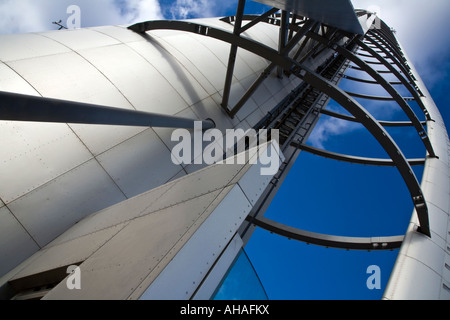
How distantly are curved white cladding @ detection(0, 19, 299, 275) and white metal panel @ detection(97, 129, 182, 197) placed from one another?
3 centimetres

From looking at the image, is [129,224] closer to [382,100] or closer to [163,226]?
[163,226]

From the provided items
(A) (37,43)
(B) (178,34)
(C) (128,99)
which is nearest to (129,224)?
(C) (128,99)

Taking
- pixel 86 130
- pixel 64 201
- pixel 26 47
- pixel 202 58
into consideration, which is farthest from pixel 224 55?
pixel 64 201

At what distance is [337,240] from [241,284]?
211 inches

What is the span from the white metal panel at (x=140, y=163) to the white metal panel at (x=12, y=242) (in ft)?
6.94

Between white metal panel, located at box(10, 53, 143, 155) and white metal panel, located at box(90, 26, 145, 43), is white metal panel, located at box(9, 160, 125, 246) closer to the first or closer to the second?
white metal panel, located at box(10, 53, 143, 155)

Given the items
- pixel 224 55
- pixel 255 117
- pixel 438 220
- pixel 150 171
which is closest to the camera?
pixel 150 171

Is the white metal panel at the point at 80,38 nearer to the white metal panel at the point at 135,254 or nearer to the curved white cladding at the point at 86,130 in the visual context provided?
the curved white cladding at the point at 86,130

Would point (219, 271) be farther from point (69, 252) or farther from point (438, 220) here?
point (438, 220)

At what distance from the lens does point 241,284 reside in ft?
12.1

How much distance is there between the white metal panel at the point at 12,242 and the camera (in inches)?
188

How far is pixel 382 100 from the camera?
64.3ft

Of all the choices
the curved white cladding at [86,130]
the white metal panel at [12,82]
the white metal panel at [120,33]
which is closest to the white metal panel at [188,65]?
the curved white cladding at [86,130]
